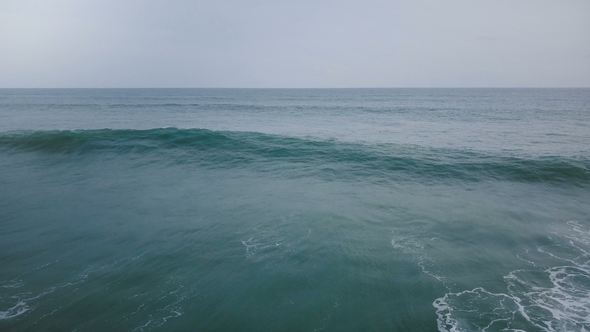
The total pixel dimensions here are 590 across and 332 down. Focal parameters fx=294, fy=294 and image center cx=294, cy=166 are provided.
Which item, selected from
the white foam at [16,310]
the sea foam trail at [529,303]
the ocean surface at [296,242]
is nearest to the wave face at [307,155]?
the ocean surface at [296,242]

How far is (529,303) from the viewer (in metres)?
7.07

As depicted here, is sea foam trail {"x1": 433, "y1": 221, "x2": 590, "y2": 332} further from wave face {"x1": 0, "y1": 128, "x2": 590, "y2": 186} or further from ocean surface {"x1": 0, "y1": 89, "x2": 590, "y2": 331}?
wave face {"x1": 0, "y1": 128, "x2": 590, "y2": 186}

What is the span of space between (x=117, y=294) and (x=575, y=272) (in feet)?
40.6

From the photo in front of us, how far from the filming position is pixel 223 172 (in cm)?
1772

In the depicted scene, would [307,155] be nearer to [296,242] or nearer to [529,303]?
[296,242]

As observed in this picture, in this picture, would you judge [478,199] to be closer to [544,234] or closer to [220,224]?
[544,234]

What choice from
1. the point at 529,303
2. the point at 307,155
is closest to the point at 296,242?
the point at 529,303

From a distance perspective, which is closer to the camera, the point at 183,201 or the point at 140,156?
the point at 183,201

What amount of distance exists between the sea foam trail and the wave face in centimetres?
822

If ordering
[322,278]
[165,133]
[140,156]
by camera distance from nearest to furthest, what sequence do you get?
[322,278], [140,156], [165,133]

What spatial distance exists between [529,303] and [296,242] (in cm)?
628

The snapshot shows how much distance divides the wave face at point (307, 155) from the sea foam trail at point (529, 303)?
8.22 metres

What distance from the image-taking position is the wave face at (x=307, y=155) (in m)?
16.9

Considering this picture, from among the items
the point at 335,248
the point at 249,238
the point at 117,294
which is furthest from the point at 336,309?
the point at 117,294
